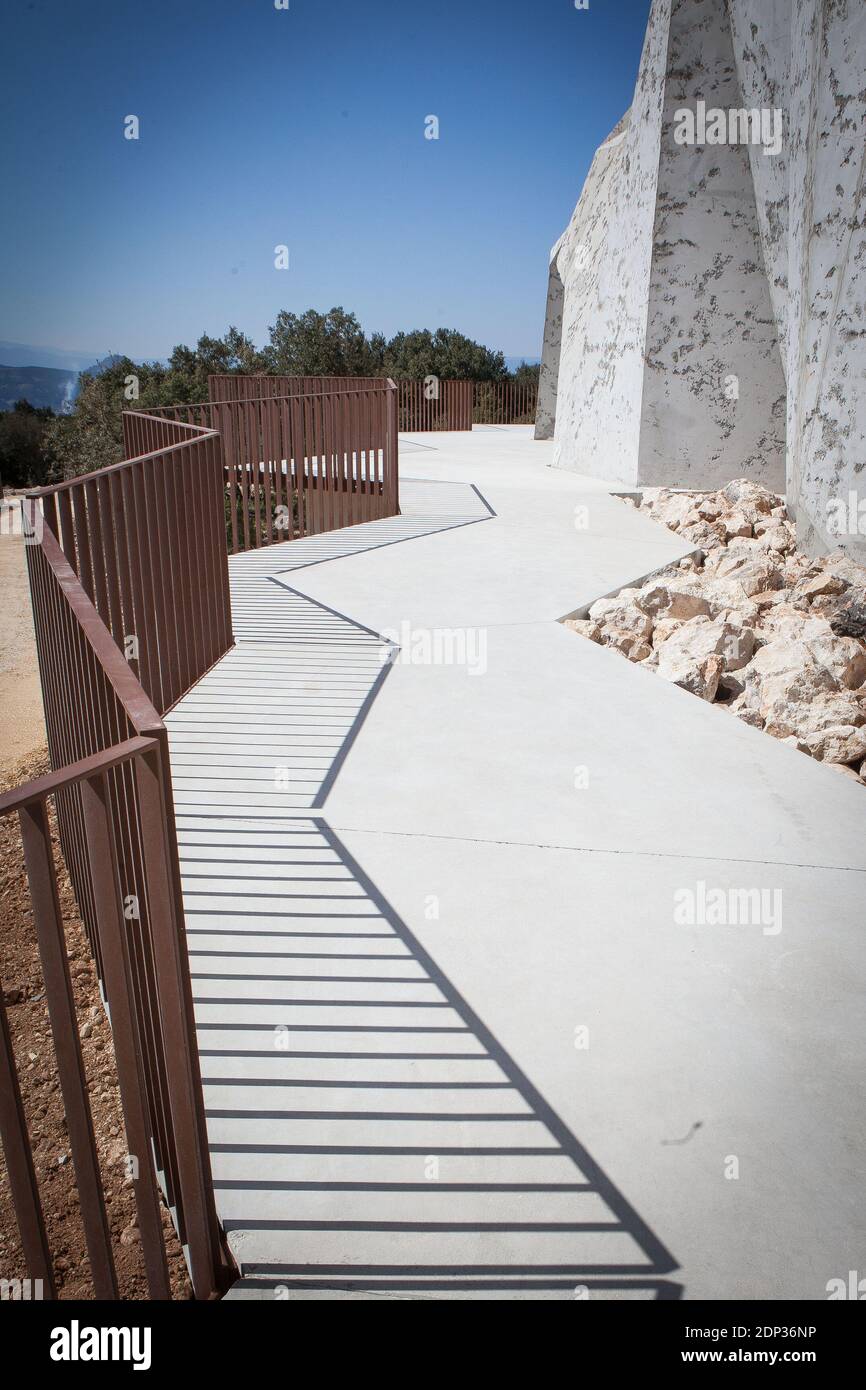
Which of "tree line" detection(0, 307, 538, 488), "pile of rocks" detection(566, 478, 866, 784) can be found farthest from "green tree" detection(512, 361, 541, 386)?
"pile of rocks" detection(566, 478, 866, 784)

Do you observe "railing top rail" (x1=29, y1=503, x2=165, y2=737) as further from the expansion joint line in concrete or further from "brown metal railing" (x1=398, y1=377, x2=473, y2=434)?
"brown metal railing" (x1=398, y1=377, x2=473, y2=434)

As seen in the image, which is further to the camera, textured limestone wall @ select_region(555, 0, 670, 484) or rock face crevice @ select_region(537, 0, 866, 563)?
textured limestone wall @ select_region(555, 0, 670, 484)

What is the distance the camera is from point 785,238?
10.0 meters

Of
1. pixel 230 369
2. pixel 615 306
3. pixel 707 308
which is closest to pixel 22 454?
pixel 230 369

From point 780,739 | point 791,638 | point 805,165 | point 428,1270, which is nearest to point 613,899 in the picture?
point 428,1270

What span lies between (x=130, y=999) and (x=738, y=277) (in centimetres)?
1225

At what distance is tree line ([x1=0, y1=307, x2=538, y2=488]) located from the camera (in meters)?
36.9

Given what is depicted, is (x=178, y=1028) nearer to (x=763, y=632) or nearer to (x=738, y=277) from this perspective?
(x=763, y=632)

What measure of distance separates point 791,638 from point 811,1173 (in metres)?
4.30

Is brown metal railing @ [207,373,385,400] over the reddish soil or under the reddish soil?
over

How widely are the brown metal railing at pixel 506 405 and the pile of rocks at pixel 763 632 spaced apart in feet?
80.3

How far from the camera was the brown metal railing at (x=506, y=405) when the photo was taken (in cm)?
3269

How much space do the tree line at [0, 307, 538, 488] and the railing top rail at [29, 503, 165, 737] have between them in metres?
34.6

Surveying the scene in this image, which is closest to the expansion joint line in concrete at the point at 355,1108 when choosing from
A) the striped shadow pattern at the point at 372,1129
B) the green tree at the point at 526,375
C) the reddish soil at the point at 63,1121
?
the striped shadow pattern at the point at 372,1129
